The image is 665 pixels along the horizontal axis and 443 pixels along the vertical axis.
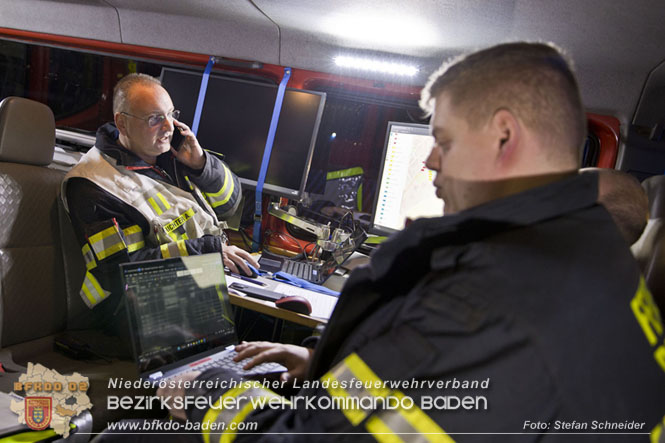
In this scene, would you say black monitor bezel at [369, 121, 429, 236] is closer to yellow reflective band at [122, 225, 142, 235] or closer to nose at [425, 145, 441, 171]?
yellow reflective band at [122, 225, 142, 235]

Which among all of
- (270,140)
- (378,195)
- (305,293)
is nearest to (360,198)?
(378,195)

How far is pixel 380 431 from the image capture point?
77cm

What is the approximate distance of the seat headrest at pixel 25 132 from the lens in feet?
6.40

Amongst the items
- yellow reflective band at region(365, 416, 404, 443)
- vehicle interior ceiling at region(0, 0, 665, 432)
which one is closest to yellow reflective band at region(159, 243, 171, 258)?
vehicle interior ceiling at region(0, 0, 665, 432)

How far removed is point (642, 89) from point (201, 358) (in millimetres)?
2711

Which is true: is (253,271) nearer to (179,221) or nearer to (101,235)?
(179,221)

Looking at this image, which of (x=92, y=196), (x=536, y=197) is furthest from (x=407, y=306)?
(x=92, y=196)

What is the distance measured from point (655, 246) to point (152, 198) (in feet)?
7.63

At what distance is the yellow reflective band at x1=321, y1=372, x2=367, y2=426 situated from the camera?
780 millimetres

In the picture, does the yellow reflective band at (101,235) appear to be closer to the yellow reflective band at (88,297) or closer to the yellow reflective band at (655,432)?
the yellow reflective band at (88,297)

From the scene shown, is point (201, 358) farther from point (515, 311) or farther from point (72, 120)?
point (72, 120)

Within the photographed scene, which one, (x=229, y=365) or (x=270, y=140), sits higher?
(x=270, y=140)

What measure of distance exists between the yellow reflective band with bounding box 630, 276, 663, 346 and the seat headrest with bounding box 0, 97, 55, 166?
2.34 meters

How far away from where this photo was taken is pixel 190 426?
1028mm
